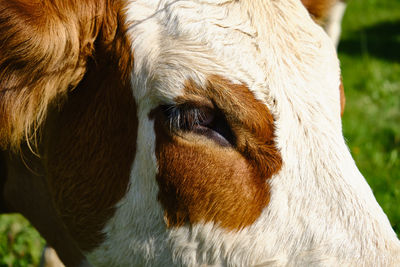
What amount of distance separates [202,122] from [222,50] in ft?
0.86

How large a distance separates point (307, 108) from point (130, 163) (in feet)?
2.26

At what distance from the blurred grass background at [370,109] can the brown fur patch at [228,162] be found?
1582 mm

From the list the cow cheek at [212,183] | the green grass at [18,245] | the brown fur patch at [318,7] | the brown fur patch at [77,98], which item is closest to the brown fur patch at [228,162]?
the cow cheek at [212,183]

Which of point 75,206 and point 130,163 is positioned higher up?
Result: point 130,163

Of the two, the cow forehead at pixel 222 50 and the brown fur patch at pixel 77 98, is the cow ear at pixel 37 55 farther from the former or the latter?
the cow forehead at pixel 222 50

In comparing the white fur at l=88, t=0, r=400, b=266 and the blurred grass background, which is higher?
the white fur at l=88, t=0, r=400, b=266

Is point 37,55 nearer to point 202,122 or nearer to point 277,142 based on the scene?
point 202,122

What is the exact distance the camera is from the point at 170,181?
2.25m

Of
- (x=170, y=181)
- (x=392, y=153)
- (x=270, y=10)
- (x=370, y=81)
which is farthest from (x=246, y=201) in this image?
(x=370, y=81)

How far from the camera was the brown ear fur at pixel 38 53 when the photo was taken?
7.04 feet

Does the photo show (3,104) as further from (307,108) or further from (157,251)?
(307,108)

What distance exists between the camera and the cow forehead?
218 centimetres

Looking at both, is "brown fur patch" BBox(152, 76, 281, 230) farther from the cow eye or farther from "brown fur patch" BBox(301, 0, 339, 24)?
"brown fur patch" BBox(301, 0, 339, 24)

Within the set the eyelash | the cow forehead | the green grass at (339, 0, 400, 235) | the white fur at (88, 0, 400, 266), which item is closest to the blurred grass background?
the green grass at (339, 0, 400, 235)
